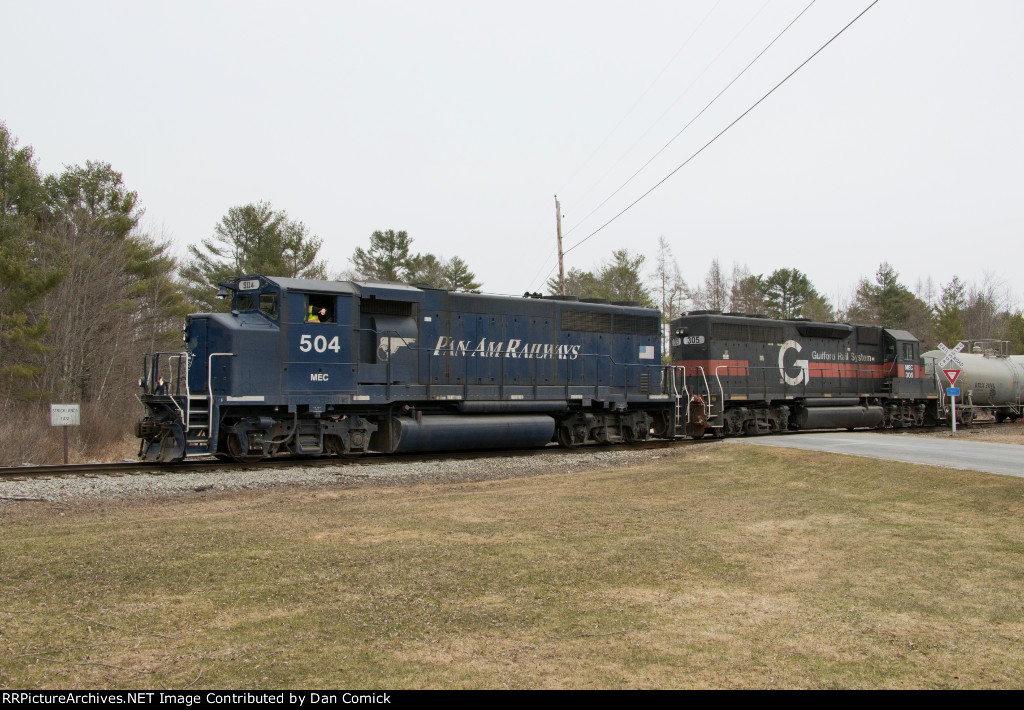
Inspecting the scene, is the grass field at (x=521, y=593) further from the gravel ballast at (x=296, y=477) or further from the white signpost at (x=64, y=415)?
the white signpost at (x=64, y=415)

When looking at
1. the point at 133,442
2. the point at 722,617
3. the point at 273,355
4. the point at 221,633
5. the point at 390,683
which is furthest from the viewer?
the point at 133,442

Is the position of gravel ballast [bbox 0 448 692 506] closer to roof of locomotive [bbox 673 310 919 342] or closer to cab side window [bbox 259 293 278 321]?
cab side window [bbox 259 293 278 321]

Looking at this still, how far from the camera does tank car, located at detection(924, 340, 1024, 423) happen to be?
95.7 feet

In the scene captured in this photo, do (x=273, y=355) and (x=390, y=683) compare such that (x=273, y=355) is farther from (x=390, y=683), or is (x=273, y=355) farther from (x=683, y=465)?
(x=390, y=683)

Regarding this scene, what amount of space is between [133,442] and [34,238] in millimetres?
9417

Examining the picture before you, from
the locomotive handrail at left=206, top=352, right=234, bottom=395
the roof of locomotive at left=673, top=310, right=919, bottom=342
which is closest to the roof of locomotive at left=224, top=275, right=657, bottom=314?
the locomotive handrail at left=206, top=352, right=234, bottom=395

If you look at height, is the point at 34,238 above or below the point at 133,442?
above

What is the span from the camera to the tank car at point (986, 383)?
1148 inches

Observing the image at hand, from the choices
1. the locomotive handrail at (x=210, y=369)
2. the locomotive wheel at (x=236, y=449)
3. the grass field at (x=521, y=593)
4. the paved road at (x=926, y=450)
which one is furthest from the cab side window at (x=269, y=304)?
the paved road at (x=926, y=450)

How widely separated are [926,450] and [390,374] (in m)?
11.0

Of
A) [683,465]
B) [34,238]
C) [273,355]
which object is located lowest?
[683,465]

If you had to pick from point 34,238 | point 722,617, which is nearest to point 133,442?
point 34,238

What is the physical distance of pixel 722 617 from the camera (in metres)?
4.84
